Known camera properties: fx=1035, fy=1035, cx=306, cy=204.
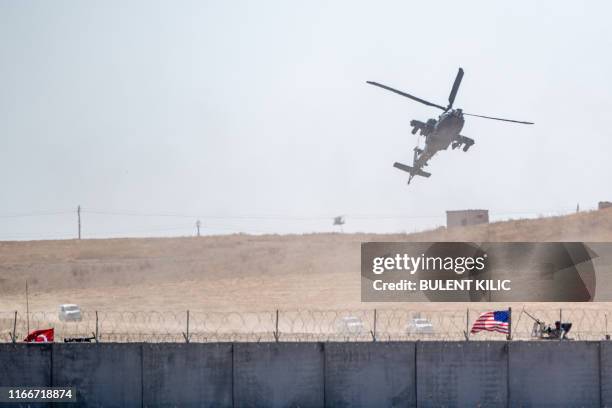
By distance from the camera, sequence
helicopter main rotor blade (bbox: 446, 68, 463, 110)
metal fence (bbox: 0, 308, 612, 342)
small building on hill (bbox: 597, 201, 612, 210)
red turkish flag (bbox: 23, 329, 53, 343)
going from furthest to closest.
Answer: small building on hill (bbox: 597, 201, 612, 210) < helicopter main rotor blade (bbox: 446, 68, 463, 110) < metal fence (bbox: 0, 308, 612, 342) < red turkish flag (bbox: 23, 329, 53, 343)

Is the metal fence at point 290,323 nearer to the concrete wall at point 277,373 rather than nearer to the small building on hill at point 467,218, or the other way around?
the concrete wall at point 277,373

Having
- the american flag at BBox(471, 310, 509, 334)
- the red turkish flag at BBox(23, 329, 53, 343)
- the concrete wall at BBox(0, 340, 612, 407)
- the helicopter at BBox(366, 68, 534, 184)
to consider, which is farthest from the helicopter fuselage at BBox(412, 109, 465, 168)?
the red turkish flag at BBox(23, 329, 53, 343)

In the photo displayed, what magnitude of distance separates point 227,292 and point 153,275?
13.9 m

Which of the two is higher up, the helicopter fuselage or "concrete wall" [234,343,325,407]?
the helicopter fuselage

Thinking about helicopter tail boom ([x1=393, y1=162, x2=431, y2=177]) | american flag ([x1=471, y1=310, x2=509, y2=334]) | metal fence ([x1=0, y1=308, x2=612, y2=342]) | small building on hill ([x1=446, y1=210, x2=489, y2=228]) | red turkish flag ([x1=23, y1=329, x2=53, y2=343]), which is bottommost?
metal fence ([x1=0, y1=308, x2=612, y2=342])

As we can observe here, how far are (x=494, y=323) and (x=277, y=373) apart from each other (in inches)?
354

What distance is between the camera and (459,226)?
333ft

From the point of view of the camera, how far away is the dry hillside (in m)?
76.8

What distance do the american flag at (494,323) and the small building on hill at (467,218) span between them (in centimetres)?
6502

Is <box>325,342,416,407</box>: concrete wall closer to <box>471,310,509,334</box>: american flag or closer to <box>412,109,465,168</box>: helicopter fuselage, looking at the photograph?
<box>471,310,509,334</box>: american flag

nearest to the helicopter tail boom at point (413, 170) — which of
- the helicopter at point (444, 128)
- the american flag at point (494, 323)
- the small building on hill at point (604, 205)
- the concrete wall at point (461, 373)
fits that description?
the helicopter at point (444, 128)

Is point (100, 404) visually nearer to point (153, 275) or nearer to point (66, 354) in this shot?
point (66, 354)

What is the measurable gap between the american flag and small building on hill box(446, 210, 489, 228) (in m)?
65.0

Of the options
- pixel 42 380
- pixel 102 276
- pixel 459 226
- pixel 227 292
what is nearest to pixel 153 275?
pixel 102 276
